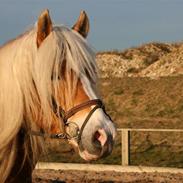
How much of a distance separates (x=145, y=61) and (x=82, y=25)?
114 ft

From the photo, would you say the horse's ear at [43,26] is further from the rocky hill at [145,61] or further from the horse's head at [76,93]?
the rocky hill at [145,61]

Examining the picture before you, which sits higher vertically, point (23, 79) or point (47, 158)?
point (23, 79)

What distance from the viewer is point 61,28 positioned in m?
4.07

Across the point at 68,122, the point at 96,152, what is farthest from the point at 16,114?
the point at 96,152

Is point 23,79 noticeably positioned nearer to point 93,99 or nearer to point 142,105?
point 93,99

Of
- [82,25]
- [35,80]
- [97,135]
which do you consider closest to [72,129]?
[97,135]

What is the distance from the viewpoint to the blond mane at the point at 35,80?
12.8ft

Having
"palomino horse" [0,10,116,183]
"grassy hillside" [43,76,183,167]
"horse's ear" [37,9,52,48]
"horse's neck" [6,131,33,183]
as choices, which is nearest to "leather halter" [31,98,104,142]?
"palomino horse" [0,10,116,183]

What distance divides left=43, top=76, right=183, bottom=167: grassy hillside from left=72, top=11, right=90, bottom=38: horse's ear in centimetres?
1281

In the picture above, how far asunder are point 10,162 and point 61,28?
880 millimetres

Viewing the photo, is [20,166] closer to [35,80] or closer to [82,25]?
[35,80]

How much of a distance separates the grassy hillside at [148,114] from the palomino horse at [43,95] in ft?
42.5

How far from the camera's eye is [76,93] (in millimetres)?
3859

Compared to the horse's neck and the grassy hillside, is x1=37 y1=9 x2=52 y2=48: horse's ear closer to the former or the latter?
the horse's neck
